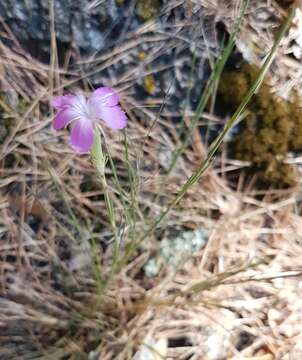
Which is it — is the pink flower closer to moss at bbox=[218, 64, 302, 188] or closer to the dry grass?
the dry grass

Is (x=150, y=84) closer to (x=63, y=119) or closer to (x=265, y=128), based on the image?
(x=265, y=128)

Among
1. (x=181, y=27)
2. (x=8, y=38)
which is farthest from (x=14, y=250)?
(x=181, y=27)

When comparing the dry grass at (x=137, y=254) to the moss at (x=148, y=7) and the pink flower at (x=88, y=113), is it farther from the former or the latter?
the pink flower at (x=88, y=113)

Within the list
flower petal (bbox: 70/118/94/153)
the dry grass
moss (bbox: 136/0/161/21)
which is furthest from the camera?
moss (bbox: 136/0/161/21)

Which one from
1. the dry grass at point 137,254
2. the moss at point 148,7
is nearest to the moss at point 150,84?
the dry grass at point 137,254

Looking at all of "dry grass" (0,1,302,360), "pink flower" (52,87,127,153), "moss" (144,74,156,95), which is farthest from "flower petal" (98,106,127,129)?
"moss" (144,74,156,95)

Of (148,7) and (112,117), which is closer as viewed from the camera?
(112,117)

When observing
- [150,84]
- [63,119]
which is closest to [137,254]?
[150,84]
